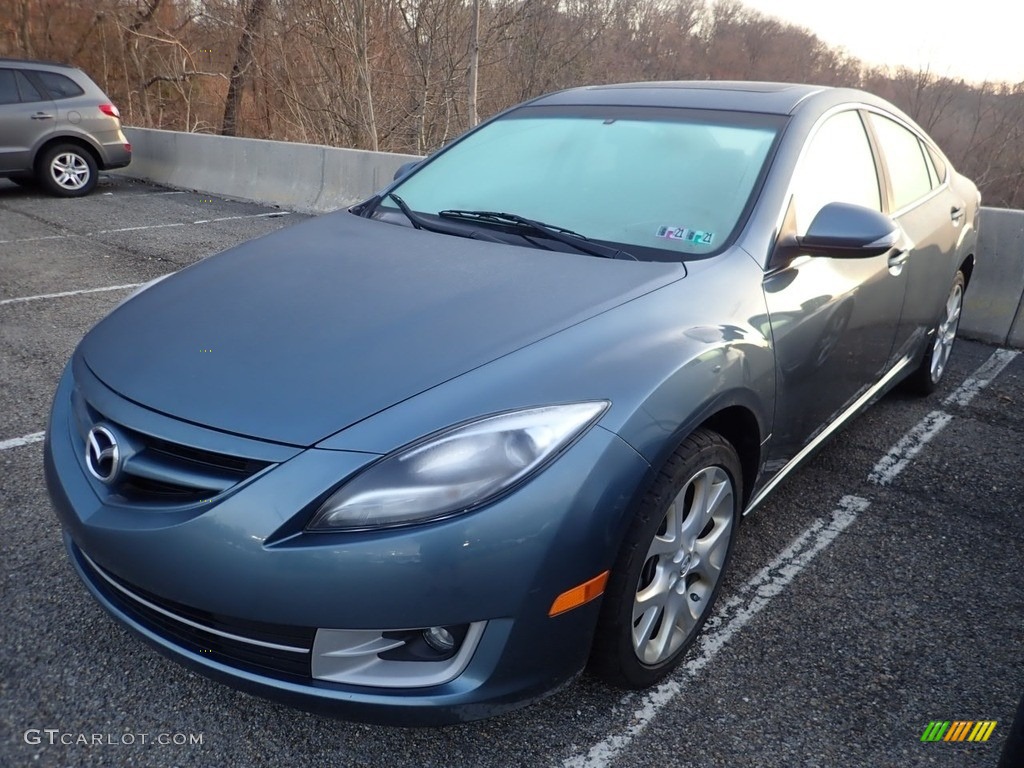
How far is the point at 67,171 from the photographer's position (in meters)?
10.4

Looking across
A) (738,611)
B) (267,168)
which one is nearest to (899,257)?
(738,611)

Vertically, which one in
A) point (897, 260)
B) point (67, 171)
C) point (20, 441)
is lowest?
point (20, 441)

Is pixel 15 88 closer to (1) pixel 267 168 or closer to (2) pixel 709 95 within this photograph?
(1) pixel 267 168

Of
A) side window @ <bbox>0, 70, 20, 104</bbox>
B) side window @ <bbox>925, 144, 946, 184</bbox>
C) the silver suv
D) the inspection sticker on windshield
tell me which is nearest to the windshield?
the inspection sticker on windshield

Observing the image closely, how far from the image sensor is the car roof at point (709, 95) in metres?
3.08

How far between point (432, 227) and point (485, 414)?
1308 mm

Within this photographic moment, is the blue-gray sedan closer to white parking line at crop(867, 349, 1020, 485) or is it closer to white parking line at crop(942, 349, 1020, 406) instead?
white parking line at crop(867, 349, 1020, 485)

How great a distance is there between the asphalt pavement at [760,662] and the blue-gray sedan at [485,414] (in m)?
0.22

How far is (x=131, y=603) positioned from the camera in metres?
2.03

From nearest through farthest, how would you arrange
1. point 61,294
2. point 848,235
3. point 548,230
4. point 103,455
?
1. point 103,455
2. point 848,235
3. point 548,230
4. point 61,294

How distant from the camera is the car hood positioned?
1922 mm

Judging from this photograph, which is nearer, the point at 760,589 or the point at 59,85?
the point at 760,589

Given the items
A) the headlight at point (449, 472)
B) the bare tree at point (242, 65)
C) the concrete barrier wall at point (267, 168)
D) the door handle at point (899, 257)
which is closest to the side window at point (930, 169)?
the door handle at point (899, 257)

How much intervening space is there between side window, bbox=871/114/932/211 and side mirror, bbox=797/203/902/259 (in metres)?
0.99
